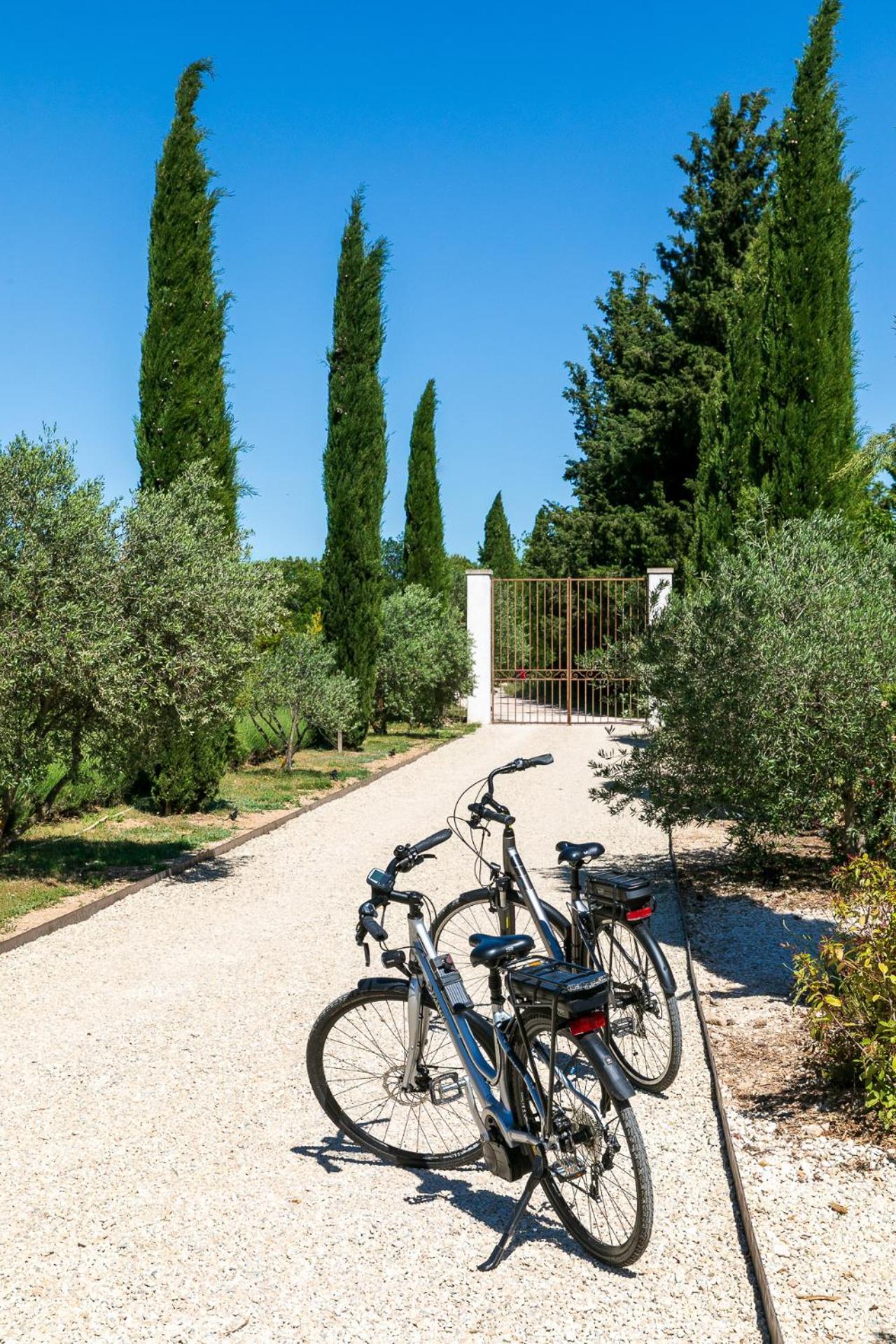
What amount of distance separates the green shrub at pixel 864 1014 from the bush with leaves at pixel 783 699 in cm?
203

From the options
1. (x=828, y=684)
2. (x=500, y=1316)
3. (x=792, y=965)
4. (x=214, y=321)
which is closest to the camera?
(x=500, y=1316)

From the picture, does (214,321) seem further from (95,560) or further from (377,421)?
(377,421)

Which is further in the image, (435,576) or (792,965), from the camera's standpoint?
(435,576)

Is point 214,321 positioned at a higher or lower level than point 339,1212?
higher

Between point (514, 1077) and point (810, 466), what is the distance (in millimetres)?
9206

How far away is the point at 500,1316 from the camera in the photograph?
292cm

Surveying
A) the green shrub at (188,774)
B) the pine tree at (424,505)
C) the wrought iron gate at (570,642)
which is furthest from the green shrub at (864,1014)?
the pine tree at (424,505)

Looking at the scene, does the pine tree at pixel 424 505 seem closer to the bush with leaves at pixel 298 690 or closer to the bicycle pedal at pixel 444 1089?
the bush with leaves at pixel 298 690

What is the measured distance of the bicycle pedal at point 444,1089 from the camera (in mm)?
3725

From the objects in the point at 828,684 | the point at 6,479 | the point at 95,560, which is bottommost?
the point at 828,684

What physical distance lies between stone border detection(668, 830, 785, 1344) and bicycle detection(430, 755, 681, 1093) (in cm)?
25

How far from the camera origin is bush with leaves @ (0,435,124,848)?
7.23 metres

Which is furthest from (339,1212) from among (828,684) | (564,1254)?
(828,684)

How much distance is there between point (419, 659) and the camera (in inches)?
850
